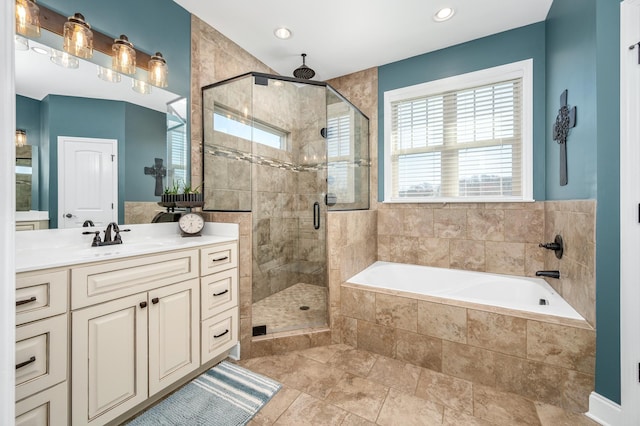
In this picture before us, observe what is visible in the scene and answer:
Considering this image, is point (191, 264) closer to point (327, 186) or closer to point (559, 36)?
point (327, 186)

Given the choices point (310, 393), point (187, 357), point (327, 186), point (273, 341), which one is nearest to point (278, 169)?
point (327, 186)

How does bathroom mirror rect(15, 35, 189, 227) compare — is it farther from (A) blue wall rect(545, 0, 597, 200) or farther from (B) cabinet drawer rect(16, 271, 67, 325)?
(A) blue wall rect(545, 0, 597, 200)

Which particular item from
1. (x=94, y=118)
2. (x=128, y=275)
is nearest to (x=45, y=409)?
(x=128, y=275)

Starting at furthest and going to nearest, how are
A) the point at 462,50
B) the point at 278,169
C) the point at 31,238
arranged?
1. the point at 278,169
2. the point at 462,50
3. the point at 31,238

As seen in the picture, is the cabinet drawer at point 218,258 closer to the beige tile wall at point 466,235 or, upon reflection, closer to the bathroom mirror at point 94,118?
the bathroom mirror at point 94,118

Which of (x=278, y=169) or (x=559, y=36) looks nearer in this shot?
(x=559, y=36)

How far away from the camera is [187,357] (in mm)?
1621

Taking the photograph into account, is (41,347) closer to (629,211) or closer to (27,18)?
(27,18)

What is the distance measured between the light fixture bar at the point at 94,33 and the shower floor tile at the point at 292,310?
80.2 inches

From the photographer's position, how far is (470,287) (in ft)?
7.90

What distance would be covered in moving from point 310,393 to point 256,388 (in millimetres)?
344

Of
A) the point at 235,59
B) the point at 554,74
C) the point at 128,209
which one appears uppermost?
the point at 235,59

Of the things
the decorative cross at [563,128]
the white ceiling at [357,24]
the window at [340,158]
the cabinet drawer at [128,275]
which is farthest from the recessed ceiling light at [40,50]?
the decorative cross at [563,128]

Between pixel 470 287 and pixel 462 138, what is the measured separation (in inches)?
57.5
